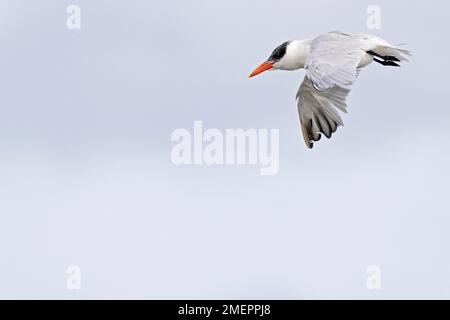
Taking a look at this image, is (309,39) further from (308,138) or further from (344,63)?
(344,63)

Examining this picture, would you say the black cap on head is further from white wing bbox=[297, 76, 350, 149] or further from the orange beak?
white wing bbox=[297, 76, 350, 149]

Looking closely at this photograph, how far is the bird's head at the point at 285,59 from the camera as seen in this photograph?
40.9ft

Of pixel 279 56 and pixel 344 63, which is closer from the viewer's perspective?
pixel 344 63

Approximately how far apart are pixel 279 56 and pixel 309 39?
19.8 inches

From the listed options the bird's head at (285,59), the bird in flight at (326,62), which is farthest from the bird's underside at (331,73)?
the bird's head at (285,59)

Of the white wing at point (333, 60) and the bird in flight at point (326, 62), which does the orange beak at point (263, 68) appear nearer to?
the bird in flight at point (326, 62)

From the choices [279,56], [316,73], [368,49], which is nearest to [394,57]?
[368,49]

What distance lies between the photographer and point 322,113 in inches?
499

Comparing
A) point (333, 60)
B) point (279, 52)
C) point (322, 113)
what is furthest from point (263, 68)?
point (333, 60)

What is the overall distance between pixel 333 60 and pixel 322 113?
2213 mm

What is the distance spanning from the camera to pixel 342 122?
12.6 metres

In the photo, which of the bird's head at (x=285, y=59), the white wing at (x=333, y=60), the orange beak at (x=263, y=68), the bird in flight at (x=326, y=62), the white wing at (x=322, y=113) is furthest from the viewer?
the orange beak at (x=263, y=68)

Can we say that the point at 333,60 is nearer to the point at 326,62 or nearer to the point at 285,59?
the point at 326,62
